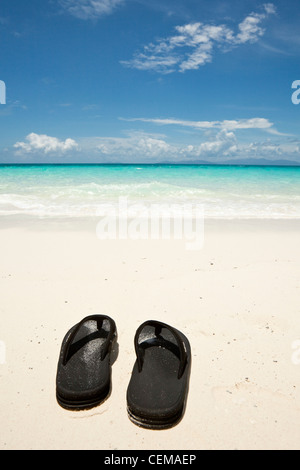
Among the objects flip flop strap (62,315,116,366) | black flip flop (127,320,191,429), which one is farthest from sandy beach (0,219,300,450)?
flip flop strap (62,315,116,366)

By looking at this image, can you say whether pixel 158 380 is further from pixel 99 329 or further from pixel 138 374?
pixel 99 329

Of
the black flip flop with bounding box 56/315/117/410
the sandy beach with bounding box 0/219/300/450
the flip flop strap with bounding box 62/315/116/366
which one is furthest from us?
the flip flop strap with bounding box 62/315/116/366

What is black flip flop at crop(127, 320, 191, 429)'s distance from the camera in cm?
166

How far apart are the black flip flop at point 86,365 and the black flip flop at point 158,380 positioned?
0.21m

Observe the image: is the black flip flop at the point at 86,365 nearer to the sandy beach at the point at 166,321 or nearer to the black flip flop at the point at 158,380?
the sandy beach at the point at 166,321

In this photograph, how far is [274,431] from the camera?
65.1 inches

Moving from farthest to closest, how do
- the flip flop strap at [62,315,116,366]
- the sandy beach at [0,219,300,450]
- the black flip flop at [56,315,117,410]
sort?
the flip flop strap at [62,315,116,366], the black flip flop at [56,315,117,410], the sandy beach at [0,219,300,450]

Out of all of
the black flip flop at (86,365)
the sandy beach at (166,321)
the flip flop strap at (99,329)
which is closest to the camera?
the sandy beach at (166,321)

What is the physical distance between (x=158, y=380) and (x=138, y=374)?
0.47ft

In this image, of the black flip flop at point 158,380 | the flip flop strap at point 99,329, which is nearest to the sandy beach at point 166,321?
the black flip flop at point 158,380

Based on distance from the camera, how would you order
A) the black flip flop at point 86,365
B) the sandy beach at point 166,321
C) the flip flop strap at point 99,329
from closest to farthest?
the sandy beach at point 166,321
the black flip flop at point 86,365
the flip flop strap at point 99,329

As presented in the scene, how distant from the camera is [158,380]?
184 centimetres

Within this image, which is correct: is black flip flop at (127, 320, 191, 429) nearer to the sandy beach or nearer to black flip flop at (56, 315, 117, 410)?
the sandy beach

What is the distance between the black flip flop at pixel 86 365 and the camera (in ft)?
5.80
